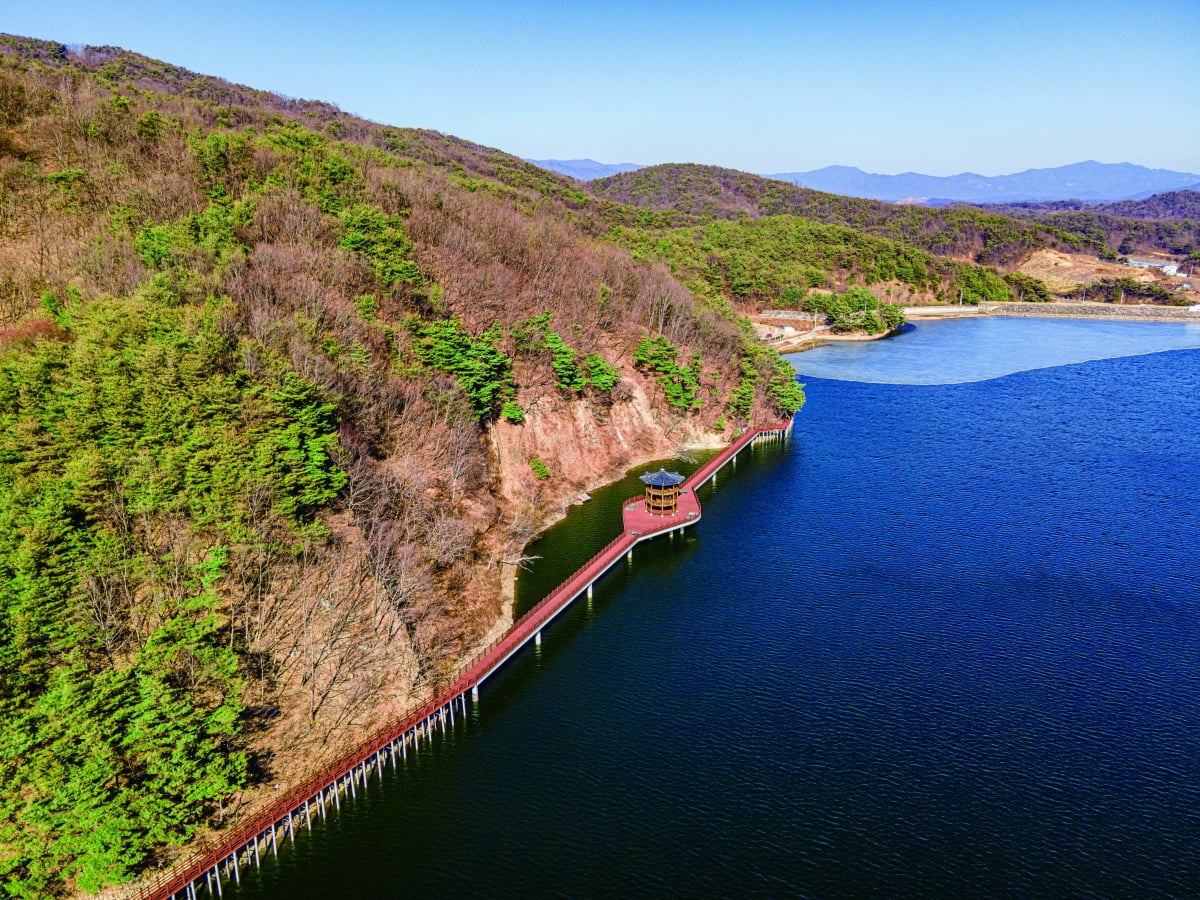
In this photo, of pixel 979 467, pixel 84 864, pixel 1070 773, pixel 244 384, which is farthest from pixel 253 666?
pixel 979 467

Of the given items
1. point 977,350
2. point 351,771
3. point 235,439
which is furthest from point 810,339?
point 351,771

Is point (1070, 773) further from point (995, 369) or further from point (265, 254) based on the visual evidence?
point (995, 369)

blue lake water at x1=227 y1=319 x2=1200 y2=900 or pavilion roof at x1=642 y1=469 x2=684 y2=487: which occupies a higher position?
pavilion roof at x1=642 y1=469 x2=684 y2=487

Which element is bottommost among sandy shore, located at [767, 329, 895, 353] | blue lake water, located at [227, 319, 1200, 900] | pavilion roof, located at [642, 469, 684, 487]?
blue lake water, located at [227, 319, 1200, 900]

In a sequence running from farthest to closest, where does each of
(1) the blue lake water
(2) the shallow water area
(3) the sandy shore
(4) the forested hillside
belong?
(3) the sandy shore < (2) the shallow water area < (1) the blue lake water < (4) the forested hillside

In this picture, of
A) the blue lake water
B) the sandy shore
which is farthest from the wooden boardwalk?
the sandy shore

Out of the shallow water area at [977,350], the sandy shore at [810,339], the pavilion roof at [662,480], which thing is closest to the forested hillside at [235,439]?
the pavilion roof at [662,480]

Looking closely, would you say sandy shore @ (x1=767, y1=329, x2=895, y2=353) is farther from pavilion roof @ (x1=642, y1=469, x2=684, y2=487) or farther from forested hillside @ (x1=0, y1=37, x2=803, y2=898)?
pavilion roof @ (x1=642, y1=469, x2=684, y2=487)

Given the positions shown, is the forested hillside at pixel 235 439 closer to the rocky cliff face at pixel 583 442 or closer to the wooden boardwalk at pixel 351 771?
the rocky cliff face at pixel 583 442

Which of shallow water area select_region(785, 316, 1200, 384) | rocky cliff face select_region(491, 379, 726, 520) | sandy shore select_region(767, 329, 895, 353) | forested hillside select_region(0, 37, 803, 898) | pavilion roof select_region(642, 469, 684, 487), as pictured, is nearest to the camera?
forested hillside select_region(0, 37, 803, 898)
